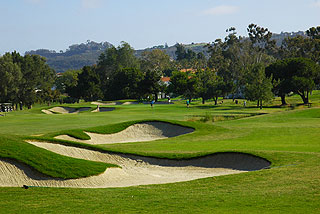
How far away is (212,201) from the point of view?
11781mm

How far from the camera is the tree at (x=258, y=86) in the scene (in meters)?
80.6

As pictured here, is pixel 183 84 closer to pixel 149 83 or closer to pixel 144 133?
pixel 149 83

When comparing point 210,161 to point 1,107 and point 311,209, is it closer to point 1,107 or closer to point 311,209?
point 311,209

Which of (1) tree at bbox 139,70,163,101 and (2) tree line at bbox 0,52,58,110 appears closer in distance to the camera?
(2) tree line at bbox 0,52,58,110

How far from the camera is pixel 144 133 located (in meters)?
35.5

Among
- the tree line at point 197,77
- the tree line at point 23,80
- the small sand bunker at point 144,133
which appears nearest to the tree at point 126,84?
the tree line at point 197,77

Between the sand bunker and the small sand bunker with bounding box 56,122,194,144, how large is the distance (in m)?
12.1

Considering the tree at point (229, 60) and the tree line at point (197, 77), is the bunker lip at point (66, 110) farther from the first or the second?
the tree at point (229, 60)

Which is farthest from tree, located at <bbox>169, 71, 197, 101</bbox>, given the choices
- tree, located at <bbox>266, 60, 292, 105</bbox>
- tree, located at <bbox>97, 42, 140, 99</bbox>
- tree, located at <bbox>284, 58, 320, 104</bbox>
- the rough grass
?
the rough grass

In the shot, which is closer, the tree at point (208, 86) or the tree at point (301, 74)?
the tree at point (301, 74)

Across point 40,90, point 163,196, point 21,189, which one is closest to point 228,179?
point 163,196

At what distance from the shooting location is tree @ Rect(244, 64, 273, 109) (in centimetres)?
8062

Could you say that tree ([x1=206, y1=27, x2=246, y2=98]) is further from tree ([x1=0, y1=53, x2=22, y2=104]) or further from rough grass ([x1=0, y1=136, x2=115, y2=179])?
rough grass ([x1=0, y1=136, x2=115, y2=179])

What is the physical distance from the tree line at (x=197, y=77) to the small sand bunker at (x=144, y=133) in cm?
4831
